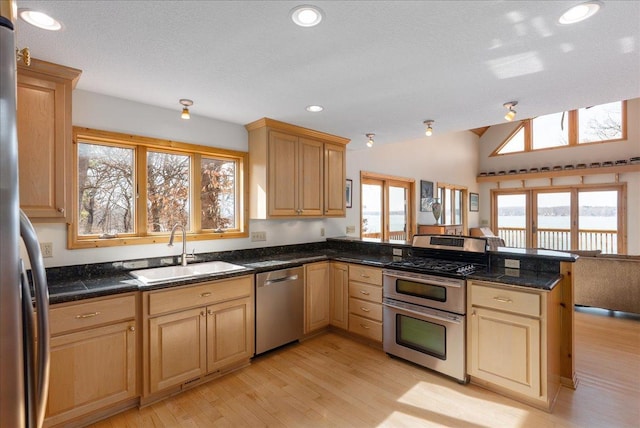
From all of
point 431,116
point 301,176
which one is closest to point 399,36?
point 431,116

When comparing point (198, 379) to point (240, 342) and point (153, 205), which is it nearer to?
point (240, 342)

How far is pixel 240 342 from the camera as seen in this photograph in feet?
9.09

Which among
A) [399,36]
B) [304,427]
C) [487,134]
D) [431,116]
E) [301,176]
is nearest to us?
[399,36]

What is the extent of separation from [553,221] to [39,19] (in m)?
9.82

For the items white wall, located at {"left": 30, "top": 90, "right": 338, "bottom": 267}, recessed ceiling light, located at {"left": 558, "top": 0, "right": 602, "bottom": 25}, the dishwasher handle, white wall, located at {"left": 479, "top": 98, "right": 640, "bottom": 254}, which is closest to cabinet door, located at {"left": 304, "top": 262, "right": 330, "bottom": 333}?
the dishwasher handle

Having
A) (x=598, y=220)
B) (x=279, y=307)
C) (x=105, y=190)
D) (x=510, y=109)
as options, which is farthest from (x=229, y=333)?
(x=598, y=220)

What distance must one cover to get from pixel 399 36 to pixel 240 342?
265 cm

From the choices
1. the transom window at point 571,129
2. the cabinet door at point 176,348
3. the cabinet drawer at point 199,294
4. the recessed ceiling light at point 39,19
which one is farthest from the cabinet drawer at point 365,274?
the transom window at point 571,129

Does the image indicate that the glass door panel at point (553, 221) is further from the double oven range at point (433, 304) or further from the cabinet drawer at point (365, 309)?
Answer: the cabinet drawer at point (365, 309)

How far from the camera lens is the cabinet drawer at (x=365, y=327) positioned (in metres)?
3.17

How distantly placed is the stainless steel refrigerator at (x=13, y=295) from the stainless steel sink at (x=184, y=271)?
1.67 m

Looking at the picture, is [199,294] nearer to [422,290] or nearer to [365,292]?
[365,292]

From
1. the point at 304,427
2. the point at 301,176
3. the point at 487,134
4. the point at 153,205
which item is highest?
the point at 487,134

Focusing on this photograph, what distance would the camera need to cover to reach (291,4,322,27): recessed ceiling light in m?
1.48
